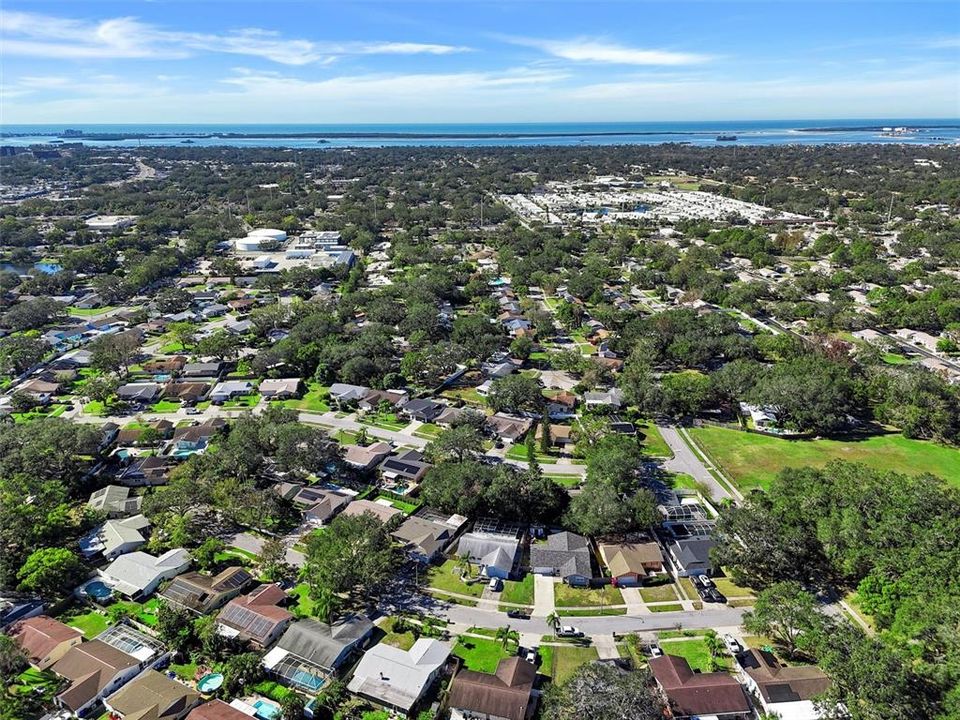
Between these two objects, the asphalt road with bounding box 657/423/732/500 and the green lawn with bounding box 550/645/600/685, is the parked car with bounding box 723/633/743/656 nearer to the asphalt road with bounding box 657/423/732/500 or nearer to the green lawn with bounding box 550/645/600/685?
the green lawn with bounding box 550/645/600/685

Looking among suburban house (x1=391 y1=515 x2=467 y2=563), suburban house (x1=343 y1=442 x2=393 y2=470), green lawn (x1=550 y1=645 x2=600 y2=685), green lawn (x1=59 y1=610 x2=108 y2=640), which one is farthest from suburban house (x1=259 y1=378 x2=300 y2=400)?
green lawn (x1=550 y1=645 x2=600 y2=685)

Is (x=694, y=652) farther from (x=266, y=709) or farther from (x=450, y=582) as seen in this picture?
(x=266, y=709)

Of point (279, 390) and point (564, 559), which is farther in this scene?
point (279, 390)

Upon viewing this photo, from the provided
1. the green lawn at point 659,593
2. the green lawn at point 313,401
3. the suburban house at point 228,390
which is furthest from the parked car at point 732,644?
the suburban house at point 228,390

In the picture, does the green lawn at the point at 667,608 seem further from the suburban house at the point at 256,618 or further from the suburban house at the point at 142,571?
the suburban house at the point at 142,571

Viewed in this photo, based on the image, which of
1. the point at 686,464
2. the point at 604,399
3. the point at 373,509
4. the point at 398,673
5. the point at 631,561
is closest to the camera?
the point at 398,673

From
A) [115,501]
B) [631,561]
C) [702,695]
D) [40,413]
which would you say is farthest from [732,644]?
[40,413]
